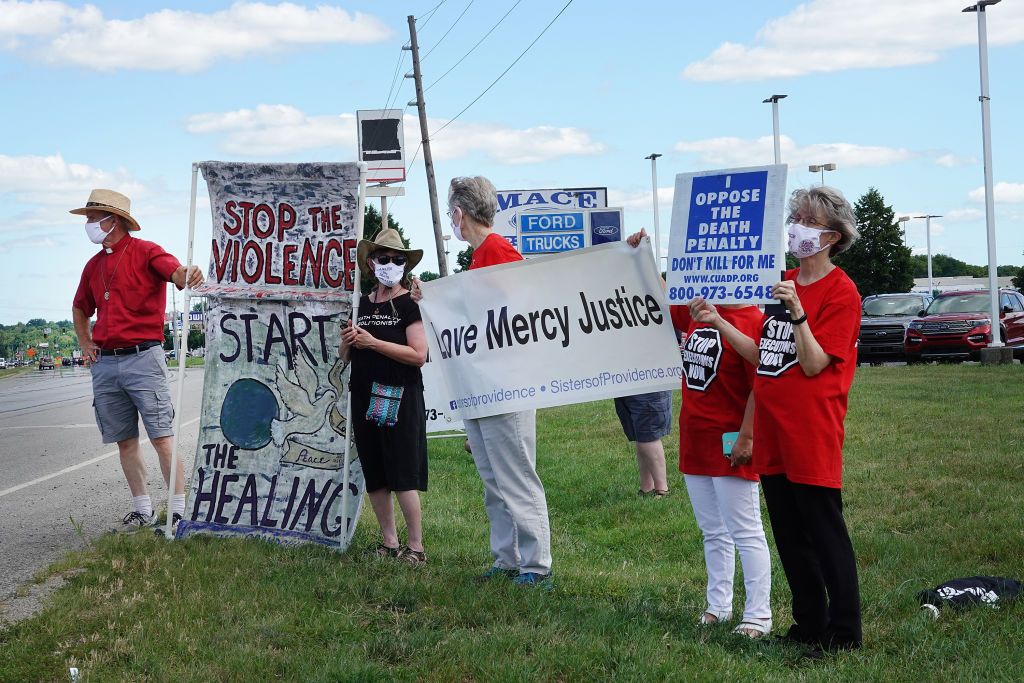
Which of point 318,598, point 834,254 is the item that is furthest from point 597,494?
point 834,254

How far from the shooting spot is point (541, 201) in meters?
17.0

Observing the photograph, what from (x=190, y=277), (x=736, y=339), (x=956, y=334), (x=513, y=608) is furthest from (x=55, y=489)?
(x=956, y=334)

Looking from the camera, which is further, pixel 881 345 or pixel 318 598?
pixel 881 345

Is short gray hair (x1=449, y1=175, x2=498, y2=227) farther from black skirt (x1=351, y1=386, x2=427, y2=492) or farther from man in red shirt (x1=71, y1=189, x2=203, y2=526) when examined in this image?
man in red shirt (x1=71, y1=189, x2=203, y2=526)

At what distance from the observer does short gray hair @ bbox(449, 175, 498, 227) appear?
6008mm

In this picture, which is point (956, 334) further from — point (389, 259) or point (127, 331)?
point (127, 331)

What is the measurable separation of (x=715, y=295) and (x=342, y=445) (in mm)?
3013

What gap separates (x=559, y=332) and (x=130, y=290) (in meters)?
3.23

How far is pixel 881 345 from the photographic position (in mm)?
26172

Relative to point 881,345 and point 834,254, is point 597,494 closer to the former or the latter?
point 834,254

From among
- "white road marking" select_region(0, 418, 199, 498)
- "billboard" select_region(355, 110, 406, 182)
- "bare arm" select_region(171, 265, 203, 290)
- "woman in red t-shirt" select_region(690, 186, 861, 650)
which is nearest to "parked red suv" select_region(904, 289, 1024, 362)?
"billboard" select_region(355, 110, 406, 182)

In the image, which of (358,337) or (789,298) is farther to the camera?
(358,337)

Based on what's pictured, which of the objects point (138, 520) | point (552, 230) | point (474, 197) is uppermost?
point (552, 230)

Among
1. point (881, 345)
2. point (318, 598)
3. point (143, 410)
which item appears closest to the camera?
point (318, 598)
